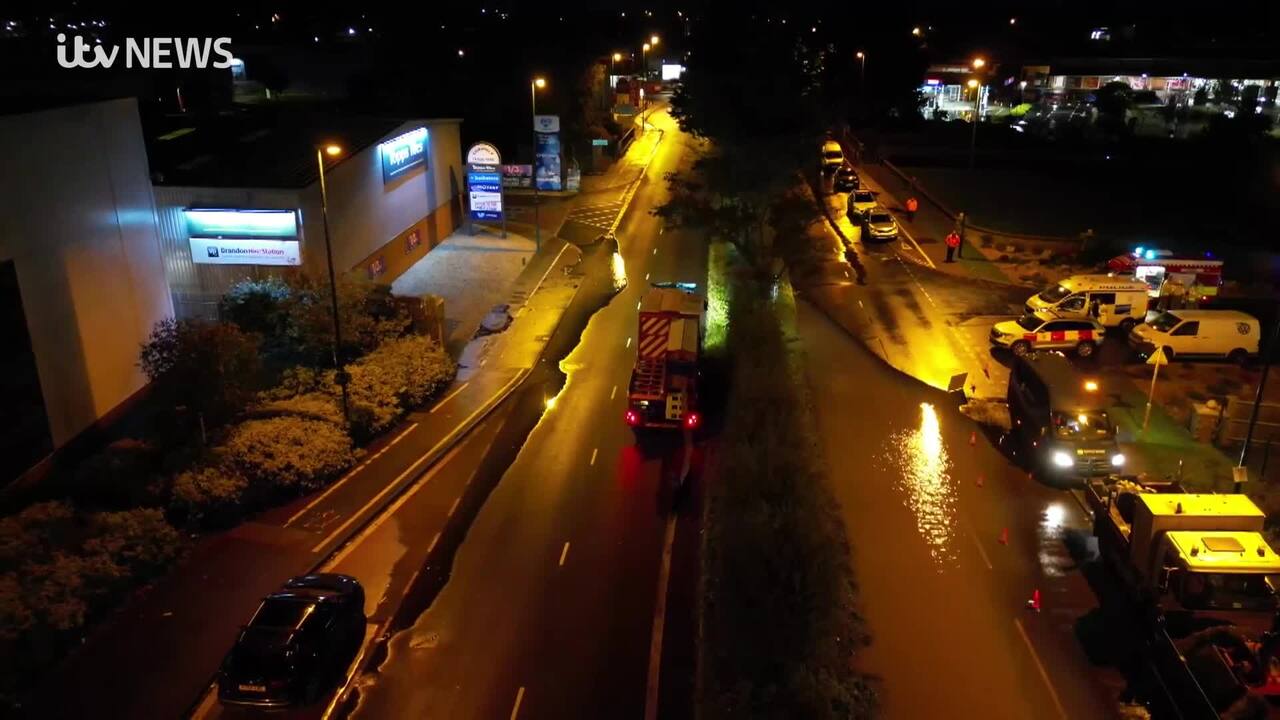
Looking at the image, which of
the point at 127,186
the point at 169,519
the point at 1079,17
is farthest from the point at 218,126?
the point at 1079,17

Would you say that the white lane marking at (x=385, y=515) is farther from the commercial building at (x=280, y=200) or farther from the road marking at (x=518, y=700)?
the commercial building at (x=280, y=200)

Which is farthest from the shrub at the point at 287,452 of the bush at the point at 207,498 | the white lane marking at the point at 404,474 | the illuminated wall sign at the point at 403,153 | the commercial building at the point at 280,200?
the illuminated wall sign at the point at 403,153

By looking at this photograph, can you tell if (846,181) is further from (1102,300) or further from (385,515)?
(385,515)

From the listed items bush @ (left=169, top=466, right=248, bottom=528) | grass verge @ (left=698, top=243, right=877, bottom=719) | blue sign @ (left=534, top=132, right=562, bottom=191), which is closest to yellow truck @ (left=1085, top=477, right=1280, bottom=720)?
grass verge @ (left=698, top=243, right=877, bottom=719)

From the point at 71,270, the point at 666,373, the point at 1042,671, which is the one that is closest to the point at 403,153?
the point at 71,270

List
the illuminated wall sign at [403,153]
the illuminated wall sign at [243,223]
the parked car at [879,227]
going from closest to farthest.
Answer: the illuminated wall sign at [243,223] → the illuminated wall sign at [403,153] → the parked car at [879,227]

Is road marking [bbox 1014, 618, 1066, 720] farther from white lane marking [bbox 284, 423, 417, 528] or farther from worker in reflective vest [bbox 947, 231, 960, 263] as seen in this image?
worker in reflective vest [bbox 947, 231, 960, 263]
